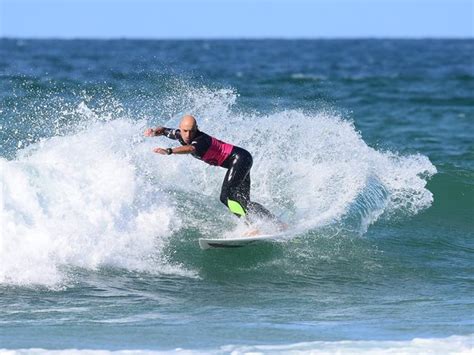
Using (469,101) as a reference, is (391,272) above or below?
below

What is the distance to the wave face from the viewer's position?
9898 millimetres

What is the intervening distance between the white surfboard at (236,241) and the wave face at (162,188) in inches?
16.3

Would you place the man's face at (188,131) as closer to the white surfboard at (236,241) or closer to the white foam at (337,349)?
the white surfboard at (236,241)

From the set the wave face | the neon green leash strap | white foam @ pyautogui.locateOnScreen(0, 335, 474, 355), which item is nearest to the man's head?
the neon green leash strap

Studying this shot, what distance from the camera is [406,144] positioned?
21312 millimetres

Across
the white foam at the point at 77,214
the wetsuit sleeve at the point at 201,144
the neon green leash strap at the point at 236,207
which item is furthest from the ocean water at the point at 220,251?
the wetsuit sleeve at the point at 201,144

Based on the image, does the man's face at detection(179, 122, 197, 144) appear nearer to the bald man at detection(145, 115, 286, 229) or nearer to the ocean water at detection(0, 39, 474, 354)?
the bald man at detection(145, 115, 286, 229)

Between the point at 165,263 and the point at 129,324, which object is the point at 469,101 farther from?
the point at 129,324

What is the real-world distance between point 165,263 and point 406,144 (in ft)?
40.1

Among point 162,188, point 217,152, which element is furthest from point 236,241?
point 162,188

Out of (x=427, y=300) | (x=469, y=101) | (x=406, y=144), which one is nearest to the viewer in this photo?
(x=427, y=300)

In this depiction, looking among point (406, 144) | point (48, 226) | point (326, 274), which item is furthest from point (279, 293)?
point (406, 144)

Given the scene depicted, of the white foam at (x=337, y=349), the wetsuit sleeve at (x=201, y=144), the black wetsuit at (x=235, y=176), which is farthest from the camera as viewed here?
the black wetsuit at (x=235, y=176)

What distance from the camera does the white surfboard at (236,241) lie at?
1012cm
